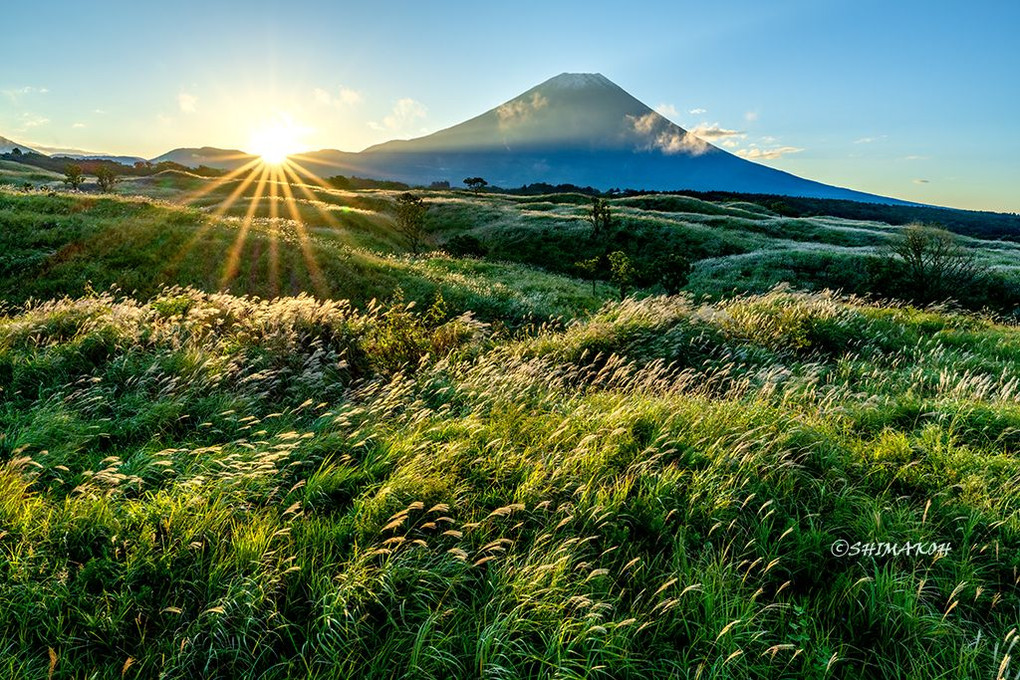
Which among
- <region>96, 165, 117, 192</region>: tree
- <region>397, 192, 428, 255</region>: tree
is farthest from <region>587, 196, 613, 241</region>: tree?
<region>96, 165, 117, 192</region>: tree

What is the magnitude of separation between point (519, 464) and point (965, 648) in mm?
3125

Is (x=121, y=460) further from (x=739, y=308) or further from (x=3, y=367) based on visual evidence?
(x=739, y=308)

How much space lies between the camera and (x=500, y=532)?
3617 mm

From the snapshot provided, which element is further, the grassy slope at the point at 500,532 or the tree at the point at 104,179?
the tree at the point at 104,179

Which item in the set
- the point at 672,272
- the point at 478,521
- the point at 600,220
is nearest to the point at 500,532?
the point at 478,521

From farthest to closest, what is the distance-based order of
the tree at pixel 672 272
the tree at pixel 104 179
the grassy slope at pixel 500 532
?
the tree at pixel 104 179 < the tree at pixel 672 272 < the grassy slope at pixel 500 532

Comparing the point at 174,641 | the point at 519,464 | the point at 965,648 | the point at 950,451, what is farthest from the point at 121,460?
the point at 950,451

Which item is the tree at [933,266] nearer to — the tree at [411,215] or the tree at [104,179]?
the tree at [411,215]

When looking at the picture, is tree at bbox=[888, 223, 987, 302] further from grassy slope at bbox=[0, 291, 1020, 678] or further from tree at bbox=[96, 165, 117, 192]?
tree at bbox=[96, 165, 117, 192]

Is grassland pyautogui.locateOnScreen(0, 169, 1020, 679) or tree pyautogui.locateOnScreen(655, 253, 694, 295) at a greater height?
tree pyautogui.locateOnScreen(655, 253, 694, 295)

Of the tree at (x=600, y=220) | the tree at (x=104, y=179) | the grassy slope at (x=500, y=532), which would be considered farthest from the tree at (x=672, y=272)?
the tree at (x=104, y=179)

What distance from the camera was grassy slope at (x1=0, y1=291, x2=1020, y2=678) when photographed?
273 centimetres

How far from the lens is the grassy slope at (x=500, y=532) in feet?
8.95

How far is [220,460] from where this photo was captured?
14.5 feet
